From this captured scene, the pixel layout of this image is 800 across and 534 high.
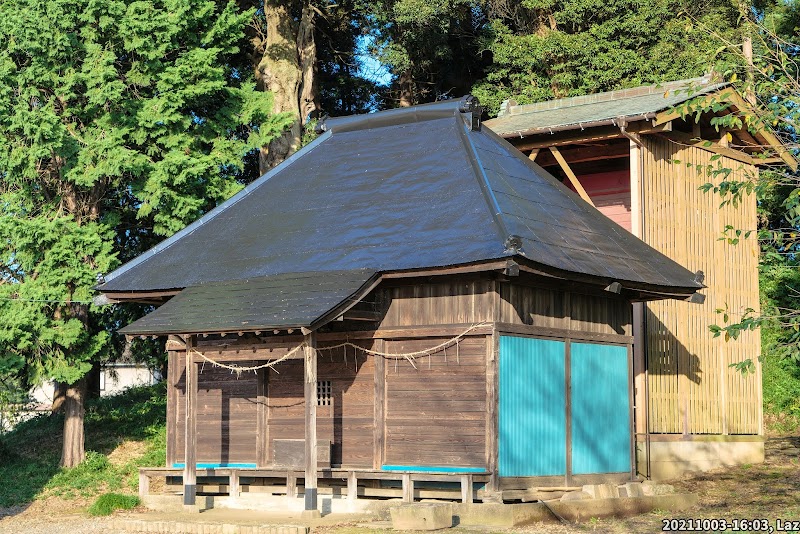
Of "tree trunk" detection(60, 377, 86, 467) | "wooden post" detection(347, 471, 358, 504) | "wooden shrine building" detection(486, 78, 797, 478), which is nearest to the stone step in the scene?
"wooden post" detection(347, 471, 358, 504)

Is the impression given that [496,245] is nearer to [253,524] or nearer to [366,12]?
[253,524]

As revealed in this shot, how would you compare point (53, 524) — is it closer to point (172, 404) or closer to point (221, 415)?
point (172, 404)

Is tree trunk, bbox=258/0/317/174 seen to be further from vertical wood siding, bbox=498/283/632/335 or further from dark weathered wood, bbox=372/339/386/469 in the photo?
dark weathered wood, bbox=372/339/386/469

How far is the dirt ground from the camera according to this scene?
1461 cm

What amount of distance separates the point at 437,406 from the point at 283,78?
16.9 meters

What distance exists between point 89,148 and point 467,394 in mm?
11497

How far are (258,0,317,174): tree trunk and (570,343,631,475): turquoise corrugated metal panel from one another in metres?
14.2

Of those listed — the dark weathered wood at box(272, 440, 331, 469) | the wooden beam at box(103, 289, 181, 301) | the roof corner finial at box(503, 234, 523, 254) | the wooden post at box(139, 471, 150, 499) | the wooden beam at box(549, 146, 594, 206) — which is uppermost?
the wooden beam at box(549, 146, 594, 206)

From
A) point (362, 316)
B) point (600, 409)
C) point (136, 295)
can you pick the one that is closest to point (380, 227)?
point (362, 316)

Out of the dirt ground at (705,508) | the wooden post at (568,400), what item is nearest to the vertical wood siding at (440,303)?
the wooden post at (568,400)

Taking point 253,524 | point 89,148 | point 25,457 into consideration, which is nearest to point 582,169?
point 89,148

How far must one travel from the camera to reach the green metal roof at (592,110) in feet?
69.3

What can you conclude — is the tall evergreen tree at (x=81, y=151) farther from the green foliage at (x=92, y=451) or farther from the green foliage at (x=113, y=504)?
the green foliage at (x=113, y=504)

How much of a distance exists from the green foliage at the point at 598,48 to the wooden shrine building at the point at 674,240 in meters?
8.55
